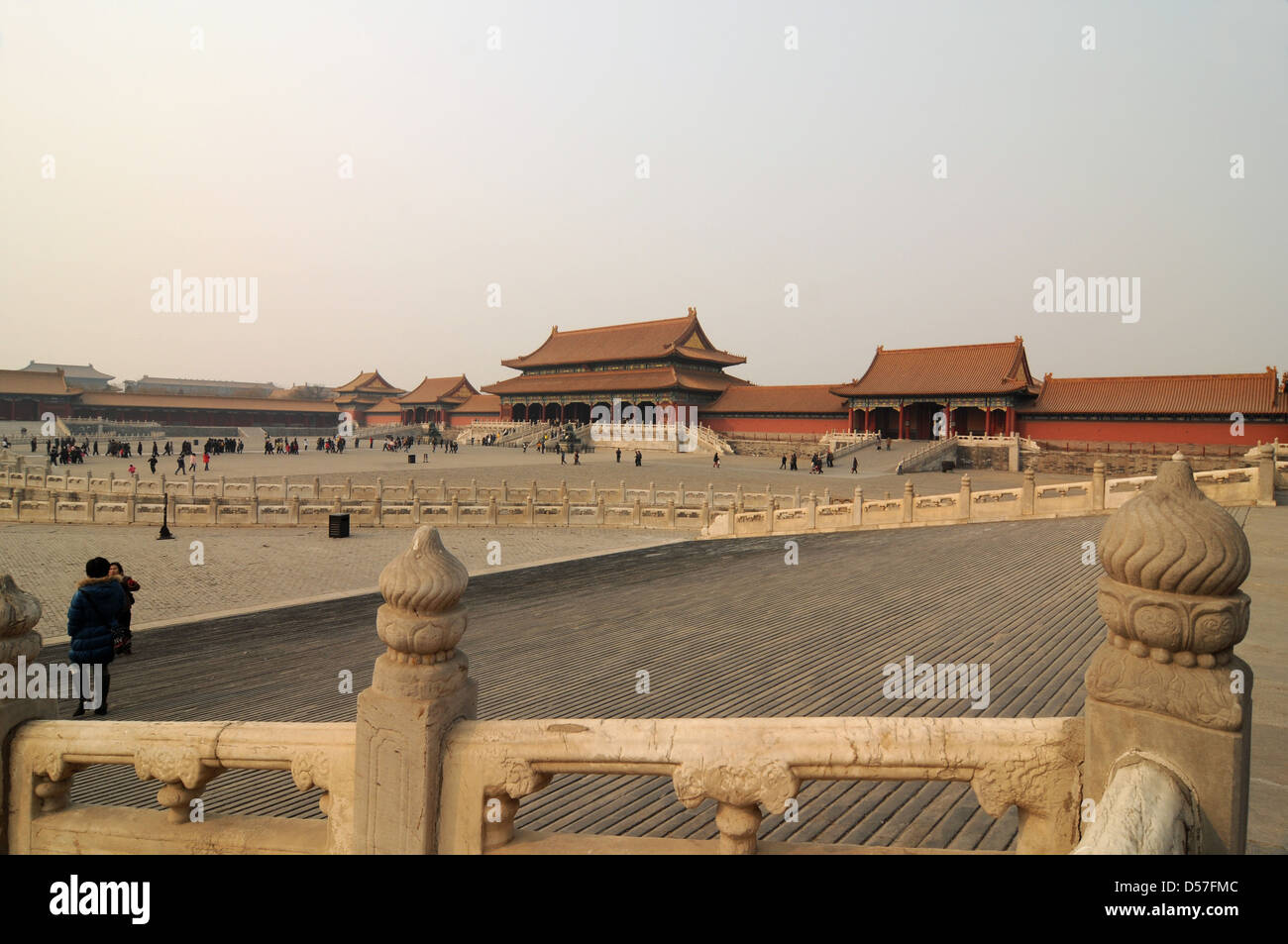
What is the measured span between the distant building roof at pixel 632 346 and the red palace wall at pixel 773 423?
6244mm

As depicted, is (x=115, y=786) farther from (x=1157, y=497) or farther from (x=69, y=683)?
(x=1157, y=497)

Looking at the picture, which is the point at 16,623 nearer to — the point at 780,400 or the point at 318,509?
the point at 318,509

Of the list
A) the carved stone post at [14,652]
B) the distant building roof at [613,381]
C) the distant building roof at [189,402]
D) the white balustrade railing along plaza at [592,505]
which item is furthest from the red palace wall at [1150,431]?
the distant building roof at [189,402]

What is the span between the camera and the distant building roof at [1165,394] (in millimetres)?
30828

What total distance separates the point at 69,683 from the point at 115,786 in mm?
1941

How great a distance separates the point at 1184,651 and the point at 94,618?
654 centimetres

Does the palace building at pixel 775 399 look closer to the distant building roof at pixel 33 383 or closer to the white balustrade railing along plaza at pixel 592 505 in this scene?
the distant building roof at pixel 33 383

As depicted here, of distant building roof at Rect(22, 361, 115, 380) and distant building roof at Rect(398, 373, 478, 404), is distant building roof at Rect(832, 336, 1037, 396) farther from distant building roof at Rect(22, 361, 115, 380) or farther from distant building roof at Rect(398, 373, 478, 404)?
distant building roof at Rect(22, 361, 115, 380)

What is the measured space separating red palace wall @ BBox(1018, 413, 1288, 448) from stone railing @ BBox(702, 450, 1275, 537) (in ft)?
66.9

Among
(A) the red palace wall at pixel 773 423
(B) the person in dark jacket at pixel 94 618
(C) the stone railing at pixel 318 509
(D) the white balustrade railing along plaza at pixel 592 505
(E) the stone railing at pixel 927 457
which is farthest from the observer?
(A) the red palace wall at pixel 773 423

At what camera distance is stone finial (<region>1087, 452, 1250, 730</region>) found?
1.80 metres

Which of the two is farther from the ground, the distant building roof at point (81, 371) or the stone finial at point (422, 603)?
the distant building roof at point (81, 371)

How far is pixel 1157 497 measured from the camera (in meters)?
1.89

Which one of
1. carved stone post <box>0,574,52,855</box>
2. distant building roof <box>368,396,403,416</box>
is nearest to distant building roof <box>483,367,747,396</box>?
distant building roof <box>368,396,403,416</box>
